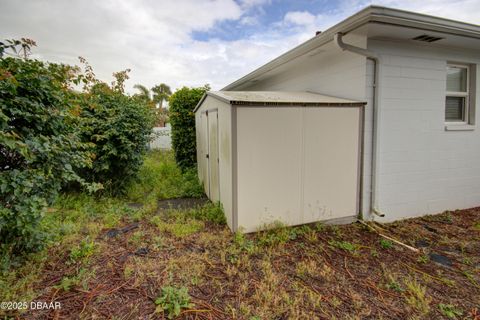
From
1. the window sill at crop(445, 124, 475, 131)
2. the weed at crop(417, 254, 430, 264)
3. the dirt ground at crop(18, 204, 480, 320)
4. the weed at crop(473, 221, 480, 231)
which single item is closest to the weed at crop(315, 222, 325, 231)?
the dirt ground at crop(18, 204, 480, 320)

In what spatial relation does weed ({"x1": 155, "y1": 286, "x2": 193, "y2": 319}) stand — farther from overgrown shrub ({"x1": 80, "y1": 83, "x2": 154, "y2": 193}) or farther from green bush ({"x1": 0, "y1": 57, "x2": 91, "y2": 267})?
overgrown shrub ({"x1": 80, "y1": 83, "x2": 154, "y2": 193})

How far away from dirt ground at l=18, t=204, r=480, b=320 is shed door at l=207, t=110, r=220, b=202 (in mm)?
853

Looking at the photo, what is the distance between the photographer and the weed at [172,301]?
1.99 m

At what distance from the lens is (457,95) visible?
439 cm

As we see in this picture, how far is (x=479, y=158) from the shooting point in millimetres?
4648

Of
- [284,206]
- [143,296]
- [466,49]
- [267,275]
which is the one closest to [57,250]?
[143,296]

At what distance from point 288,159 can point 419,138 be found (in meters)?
2.50

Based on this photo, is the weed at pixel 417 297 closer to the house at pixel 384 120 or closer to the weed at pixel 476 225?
the house at pixel 384 120

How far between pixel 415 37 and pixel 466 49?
150cm

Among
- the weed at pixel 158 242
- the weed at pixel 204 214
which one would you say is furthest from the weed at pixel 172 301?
the weed at pixel 204 214

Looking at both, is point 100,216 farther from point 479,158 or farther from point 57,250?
point 479,158

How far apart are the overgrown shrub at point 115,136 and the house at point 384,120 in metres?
1.88

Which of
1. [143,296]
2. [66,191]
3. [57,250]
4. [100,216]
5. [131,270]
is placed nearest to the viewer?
[143,296]

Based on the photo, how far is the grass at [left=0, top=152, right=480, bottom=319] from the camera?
2.08 metres
